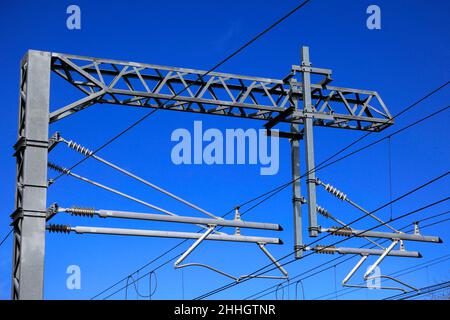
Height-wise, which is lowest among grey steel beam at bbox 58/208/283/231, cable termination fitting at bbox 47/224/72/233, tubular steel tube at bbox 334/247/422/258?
tubular steel tube at bbox 334/247/422/258

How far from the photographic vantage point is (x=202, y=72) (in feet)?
79.0

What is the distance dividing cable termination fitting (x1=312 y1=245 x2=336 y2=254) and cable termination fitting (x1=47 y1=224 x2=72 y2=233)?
522cm

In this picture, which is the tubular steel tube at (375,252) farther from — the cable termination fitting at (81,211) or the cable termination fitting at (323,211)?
the cable termination fitting at (81,211)

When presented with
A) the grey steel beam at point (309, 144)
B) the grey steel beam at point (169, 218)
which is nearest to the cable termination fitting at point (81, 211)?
the grey steel beam at point (169, 218)

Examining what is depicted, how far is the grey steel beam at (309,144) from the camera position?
920 inches

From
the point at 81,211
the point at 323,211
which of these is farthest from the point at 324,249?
the point at 81,211

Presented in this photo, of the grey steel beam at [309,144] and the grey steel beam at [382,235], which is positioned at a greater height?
the grey steel beam at [309,144]

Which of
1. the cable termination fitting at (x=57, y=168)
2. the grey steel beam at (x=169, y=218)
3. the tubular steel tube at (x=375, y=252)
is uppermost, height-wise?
the cable termination fitting at (x=57, y=168)

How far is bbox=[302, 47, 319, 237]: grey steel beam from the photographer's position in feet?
76.6

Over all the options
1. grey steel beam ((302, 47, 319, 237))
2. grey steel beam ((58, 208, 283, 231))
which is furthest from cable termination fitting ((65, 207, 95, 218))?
grey steel beam ((302, 47, 319, 237))

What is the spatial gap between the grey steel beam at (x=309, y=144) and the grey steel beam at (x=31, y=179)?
17.5ft

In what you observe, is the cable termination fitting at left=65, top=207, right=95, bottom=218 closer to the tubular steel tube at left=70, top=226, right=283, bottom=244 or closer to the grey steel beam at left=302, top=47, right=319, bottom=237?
the tubular steel tube at left=70, top=226, right=283, bottom=244
